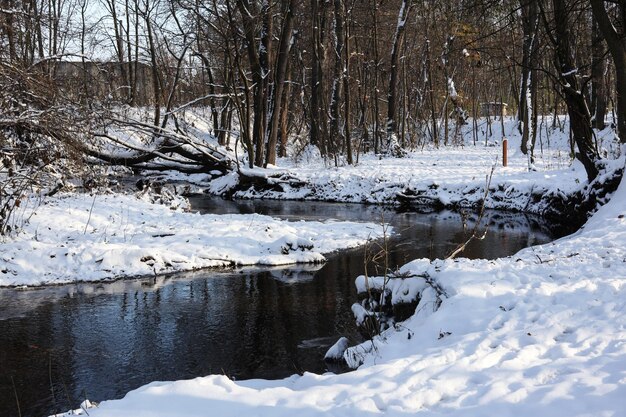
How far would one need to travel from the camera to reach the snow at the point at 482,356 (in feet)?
13.0

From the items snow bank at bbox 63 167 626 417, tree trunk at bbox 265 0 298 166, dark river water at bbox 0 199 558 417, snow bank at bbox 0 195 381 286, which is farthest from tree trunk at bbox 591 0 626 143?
tree trunk at bbox 265 0 298 166

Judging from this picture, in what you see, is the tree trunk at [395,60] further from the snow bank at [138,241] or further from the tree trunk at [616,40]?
the tree trunk at [616,40]

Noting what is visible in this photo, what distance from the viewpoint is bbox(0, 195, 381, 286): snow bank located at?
Result: 397 inches

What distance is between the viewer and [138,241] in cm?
1145

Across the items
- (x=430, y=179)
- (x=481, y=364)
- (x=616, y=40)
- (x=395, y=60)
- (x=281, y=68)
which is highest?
(x=395, y=60)

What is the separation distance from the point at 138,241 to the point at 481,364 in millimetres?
8348

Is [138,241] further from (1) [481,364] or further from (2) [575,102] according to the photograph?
(2) [575,102]

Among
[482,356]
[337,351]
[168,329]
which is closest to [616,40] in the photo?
[337,351]

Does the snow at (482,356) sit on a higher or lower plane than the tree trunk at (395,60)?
lower

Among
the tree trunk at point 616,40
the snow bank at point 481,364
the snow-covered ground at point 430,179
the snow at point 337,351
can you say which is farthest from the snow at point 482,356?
the snow-covered ground at point 430,179

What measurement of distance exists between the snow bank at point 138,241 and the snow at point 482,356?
423 centimetres

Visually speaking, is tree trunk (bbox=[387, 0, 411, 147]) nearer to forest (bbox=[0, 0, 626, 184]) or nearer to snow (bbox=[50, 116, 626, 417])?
forest (bbox=[0, 0, 626, 184])

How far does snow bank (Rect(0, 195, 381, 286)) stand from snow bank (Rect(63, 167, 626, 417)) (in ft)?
17.8

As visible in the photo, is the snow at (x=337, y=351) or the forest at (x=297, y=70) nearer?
the snow at (x=337, y=351)
